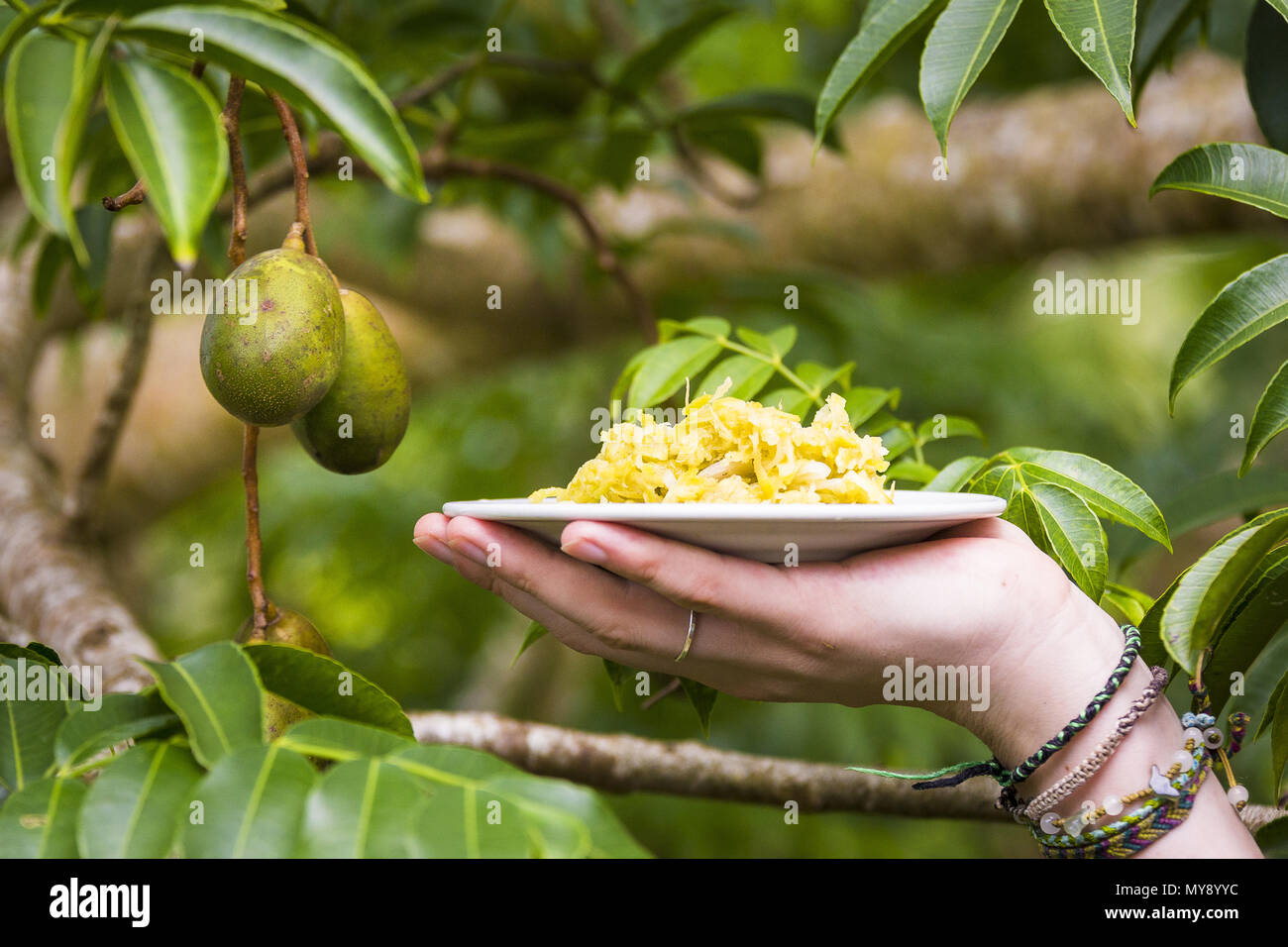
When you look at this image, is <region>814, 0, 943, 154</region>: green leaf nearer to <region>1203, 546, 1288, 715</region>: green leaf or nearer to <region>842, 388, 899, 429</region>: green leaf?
<region>842, 388, 899, 429</region>: green leaf

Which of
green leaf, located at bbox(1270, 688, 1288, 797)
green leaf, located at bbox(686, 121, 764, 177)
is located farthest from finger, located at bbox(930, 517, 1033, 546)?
green leaf, located at bbox(686, 121, 764, 177)

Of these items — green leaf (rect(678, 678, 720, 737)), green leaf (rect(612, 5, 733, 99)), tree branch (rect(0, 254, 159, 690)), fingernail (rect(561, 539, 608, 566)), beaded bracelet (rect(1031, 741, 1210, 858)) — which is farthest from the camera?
green leaf (rect(612, 5, 733, 99))

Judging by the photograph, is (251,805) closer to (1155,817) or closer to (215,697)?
(215,697)

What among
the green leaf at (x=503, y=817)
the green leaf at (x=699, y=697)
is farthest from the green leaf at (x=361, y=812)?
the green leaf at (x=699, y=697)

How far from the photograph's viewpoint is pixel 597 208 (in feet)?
8.30

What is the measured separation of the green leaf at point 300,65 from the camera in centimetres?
59

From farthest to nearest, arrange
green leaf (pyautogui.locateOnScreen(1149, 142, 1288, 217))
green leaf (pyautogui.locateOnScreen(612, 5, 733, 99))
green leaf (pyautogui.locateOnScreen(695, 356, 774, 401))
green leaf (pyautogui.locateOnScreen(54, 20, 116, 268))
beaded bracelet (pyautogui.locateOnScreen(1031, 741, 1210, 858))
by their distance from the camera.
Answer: green leaf (pyautogui.locateOnScreen(612, 5, 733, 99)), green leaf (pyautogui.locateOnScreen(695, 356, 774, 401)), green leaf (pyautogui.locateOnScreen(1149, 142, 1288, 217)), beaded bracelet (pyautogui.locateOnScreen(1031, 741, 1210, 858)), green leaf (pyautogui.locateOnScreen(54, 20, 116, 268))

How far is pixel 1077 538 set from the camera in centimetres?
88

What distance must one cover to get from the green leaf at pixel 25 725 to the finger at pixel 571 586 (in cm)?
30

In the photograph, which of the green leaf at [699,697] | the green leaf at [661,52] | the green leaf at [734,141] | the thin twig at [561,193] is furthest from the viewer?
the green leaf at [734,141]

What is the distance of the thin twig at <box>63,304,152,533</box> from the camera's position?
1.49 metres

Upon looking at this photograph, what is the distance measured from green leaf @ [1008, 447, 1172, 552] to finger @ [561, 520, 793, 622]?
347mm

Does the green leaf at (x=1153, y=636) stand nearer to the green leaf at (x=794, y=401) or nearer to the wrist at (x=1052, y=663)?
the wrist at (x=1052, y=663)

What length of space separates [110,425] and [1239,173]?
146 centimetres
